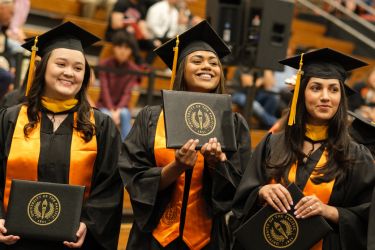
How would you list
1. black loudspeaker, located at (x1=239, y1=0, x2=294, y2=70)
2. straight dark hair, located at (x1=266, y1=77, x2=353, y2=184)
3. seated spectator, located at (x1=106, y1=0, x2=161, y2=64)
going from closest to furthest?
1. straight dark hair, located at (x1=266, y1=77, x2=353, y2=184)
2. black loudspeaker, located at (x1=239, y1=0, x2=294, y2=70)
3. seated spectator, located at (x1=106, y1=0, x2=161, y2=64)

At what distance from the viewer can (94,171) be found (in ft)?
13.3

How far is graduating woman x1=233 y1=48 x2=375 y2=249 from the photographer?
148 inches

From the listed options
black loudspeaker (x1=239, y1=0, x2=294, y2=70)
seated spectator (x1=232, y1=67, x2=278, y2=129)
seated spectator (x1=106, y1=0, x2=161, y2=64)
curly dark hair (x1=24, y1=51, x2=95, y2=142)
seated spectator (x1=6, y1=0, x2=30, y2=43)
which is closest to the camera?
curly dark hair (x1=24, y1=51, x2=95, y2=142)

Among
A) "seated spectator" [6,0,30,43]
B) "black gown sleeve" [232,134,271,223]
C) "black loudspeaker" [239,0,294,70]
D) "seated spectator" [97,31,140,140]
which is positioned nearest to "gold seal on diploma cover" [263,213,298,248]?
"black gown sleeve" [232,134,271,223]

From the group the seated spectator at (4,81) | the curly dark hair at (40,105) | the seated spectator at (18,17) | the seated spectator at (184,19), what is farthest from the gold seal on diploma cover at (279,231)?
the seated spectator at (184,19)

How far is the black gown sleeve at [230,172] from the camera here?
3.84 metres

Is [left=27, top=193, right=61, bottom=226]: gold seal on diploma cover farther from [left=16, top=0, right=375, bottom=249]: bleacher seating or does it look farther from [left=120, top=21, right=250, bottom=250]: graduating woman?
[left=16, top=0, right=375, bottom=249]: bleacher seating

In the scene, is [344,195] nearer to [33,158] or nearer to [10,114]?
[33,158]

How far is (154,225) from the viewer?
3900 millimetres

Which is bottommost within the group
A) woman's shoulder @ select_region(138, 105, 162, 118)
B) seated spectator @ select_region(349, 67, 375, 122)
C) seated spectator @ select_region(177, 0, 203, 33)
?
seated spectator @ select_region(349, 67, 375, 122)

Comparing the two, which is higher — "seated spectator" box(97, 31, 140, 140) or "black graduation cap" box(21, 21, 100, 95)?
"black graduation cap" box(21, 21, 100, 95)

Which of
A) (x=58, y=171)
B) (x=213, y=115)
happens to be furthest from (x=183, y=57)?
(x=58, y=171)

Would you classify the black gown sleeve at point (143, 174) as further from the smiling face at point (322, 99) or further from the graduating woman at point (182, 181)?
the smiling face at point (322, 99)

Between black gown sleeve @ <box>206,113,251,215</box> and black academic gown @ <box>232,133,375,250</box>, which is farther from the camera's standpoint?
black gown sleeve @ <box>206,113,251,215</box>
